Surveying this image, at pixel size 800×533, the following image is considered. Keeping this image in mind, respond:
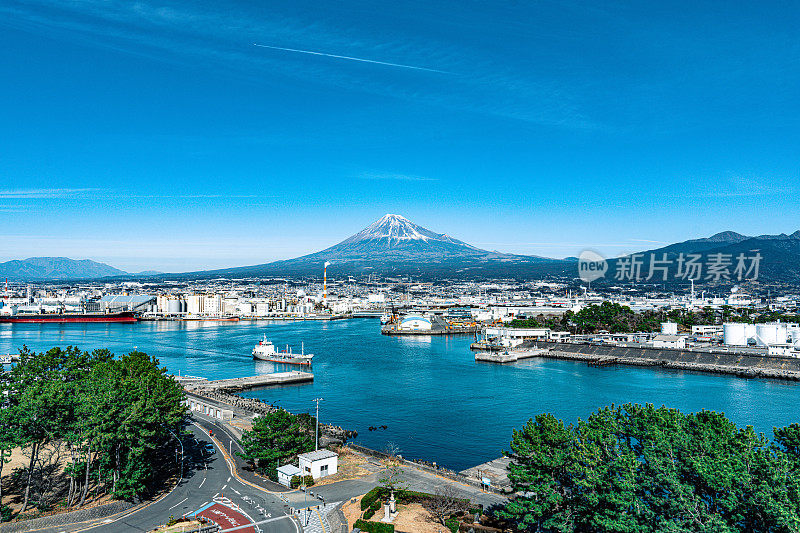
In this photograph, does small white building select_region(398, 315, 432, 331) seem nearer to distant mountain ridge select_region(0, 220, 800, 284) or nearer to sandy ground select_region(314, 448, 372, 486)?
sandy ground select_region(314, 448, 372, 486)

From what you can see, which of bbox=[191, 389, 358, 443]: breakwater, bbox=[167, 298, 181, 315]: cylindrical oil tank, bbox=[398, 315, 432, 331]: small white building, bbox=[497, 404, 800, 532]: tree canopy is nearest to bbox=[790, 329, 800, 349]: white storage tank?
bbox=[398, 315, 432, 331]: small white building

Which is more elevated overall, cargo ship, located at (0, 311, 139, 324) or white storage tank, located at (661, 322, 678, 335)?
white storage tank, located at (661, 322, 678, 335)

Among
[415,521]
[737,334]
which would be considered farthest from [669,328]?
[415,521]

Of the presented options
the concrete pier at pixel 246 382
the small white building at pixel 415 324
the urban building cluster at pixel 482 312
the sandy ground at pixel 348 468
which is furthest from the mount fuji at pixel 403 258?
the sandy ground at pixel 348 468

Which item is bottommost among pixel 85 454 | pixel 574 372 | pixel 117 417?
pixel 574 372

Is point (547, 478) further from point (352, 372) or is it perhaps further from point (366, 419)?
point (352, 372)

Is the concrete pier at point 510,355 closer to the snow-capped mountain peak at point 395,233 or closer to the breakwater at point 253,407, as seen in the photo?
the breakwater at point 253,407

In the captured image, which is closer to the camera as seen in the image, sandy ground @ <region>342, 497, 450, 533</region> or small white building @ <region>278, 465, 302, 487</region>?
sandy ground @ <region>342, 497, 450, 533</region>

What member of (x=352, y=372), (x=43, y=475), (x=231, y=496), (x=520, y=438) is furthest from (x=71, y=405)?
(x=352, y=372)
